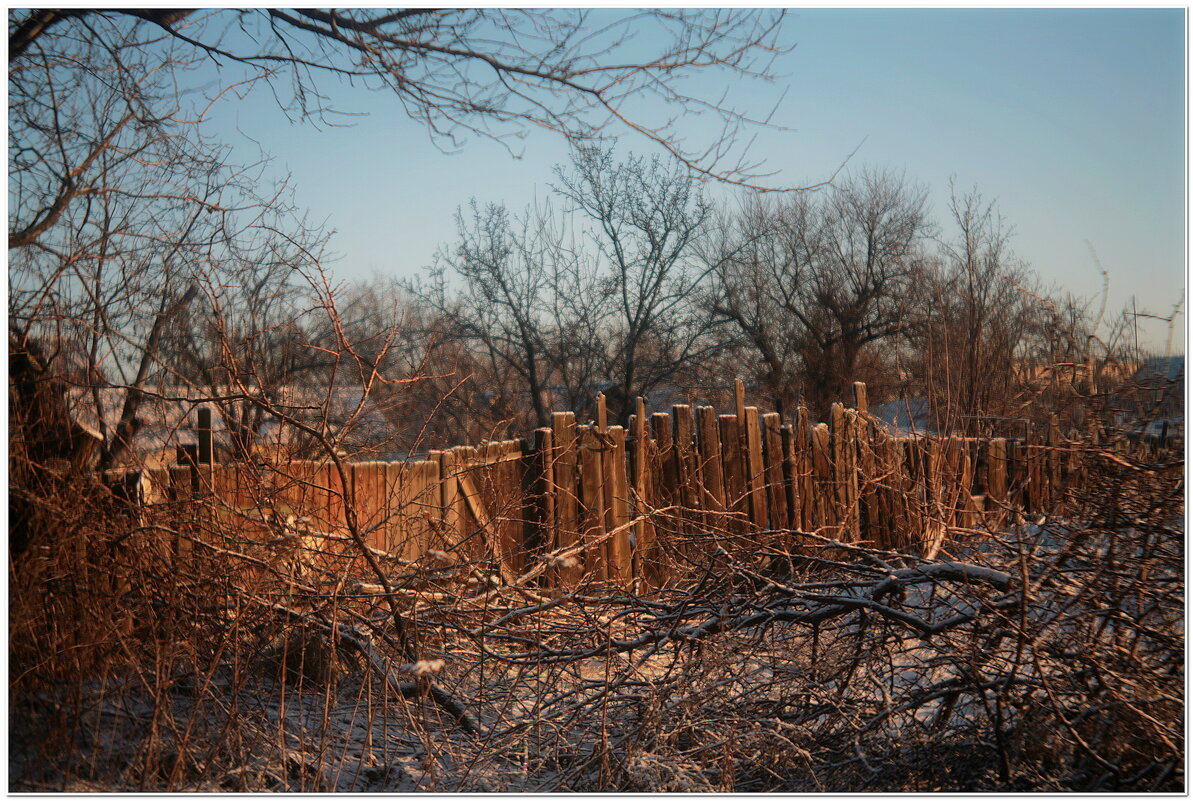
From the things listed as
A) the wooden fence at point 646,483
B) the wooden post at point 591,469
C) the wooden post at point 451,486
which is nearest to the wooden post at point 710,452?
the wooden fence at point 646,483

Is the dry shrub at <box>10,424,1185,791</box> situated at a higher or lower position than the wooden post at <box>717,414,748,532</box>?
lower

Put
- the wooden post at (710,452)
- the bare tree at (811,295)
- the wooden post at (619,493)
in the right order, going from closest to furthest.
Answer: the wooden post at (619,493)
the wooden post at (710,452)
the bare tree at (811,295)

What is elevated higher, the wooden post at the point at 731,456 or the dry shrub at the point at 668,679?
the wooden post at the point at 731,456

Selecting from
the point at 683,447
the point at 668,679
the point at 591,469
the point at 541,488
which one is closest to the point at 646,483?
the point at 683,447

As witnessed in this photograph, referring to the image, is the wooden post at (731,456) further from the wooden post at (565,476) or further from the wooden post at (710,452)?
the wooden post at (565,476)

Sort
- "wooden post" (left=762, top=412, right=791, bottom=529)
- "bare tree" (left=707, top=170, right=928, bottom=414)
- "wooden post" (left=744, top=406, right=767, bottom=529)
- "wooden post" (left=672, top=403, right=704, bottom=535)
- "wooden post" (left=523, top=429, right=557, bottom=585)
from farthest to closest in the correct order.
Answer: "bare tree" (left=707, top=170, right=928, bottom=414), "wooden post" (left=762, top=412, right=791, bottom=529), "wooden post" (left=744, top=406, right=767, bottom=529), "wooden post" (left=672, top=403, right=704, bottom=535), "wooden post" (left=523, top=429, right=557, bottom=585)

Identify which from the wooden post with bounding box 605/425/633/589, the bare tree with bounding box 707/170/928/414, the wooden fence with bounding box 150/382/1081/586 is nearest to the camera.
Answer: the wooden fence with bounding box 150/382/1081/586

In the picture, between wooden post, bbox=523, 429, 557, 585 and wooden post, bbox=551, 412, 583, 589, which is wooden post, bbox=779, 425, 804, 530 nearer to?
wooden post, bbox=551, 412, 583, 589

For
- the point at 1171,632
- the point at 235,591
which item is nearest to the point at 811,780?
the point at 1171,632

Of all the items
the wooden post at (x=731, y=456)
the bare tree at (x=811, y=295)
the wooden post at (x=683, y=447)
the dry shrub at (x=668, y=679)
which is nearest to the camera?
the dry shrub at (x=668, y=679)

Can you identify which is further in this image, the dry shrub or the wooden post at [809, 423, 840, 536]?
the wooden post at [809, 423, 840, 536]

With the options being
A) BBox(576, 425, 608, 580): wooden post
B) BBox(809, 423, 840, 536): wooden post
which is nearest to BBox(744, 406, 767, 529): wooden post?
BBox(809, 423, 840, 536): wooden post

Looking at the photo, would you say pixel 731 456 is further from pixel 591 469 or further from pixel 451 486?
pixel 451 486

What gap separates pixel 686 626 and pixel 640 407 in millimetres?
2941
